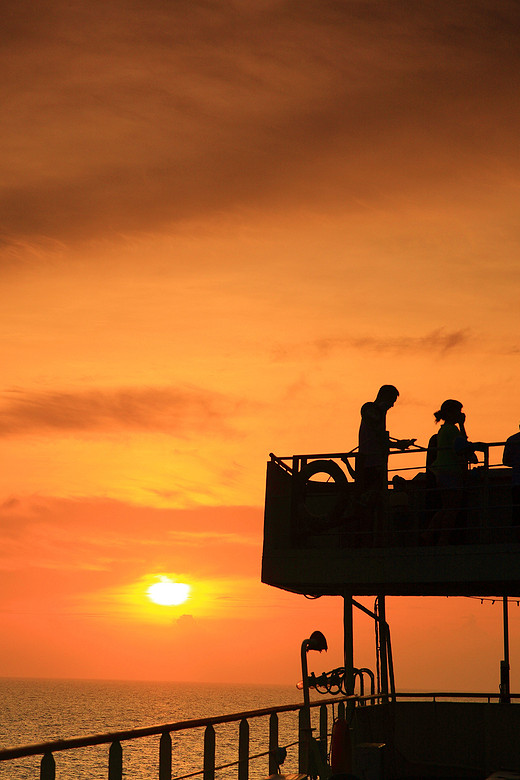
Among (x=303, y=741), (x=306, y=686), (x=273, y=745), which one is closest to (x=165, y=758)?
(x=273, y=745)

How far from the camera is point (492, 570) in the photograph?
1259 centimetres

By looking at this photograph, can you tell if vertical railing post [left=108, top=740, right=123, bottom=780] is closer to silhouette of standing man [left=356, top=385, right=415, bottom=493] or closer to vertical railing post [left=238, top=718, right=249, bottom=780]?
vertical railing post [left=238, top=718, right=249, bottom=780]

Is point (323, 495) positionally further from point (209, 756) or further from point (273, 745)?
point (209, 756)

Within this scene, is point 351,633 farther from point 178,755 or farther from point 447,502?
point 178,755

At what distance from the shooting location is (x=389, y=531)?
1340 cm

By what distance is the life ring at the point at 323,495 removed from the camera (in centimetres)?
1386

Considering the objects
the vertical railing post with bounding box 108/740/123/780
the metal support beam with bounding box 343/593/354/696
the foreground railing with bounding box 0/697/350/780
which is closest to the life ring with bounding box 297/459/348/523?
the metal support beam with bounding box 343/593/354/696

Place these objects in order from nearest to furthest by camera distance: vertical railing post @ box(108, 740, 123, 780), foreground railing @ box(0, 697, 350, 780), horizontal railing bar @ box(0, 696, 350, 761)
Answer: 1. horizontal railing bar @ box(0, 696, 350, 761)
2. foreground railing @ box(0, 697, 350, 780)
3. vertical railing post @ box(108, 740, 123, 780)

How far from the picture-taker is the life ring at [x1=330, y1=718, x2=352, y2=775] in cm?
1189

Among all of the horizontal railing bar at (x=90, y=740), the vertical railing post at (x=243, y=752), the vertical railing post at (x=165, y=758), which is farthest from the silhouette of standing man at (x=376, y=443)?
the vertical railing post at (x=165, y=758)

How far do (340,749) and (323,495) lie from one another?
3973mm

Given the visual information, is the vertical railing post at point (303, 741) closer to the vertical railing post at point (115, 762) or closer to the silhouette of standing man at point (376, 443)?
the silhouette of standing man at point (376, 443)

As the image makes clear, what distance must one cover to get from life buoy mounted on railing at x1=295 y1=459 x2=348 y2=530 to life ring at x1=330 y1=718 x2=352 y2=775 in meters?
2.99

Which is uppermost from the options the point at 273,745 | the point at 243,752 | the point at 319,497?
the point at 319,497
